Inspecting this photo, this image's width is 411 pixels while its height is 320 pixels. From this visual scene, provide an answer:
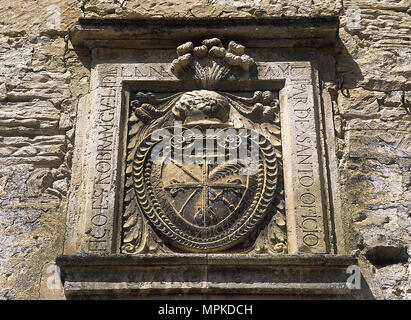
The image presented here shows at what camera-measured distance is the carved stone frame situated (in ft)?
14.3

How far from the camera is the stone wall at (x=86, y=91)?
172 inches

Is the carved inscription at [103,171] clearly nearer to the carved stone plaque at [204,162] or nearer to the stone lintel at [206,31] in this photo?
the carved stone plaque at [204,162]

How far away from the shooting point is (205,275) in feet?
13.7

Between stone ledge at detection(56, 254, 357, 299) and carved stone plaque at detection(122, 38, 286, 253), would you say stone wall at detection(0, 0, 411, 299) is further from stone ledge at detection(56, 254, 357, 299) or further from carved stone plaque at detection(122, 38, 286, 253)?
carved stone plaque at detection(122, 38, 286, 253)

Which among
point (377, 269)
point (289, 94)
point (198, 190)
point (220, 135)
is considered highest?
point (289, 94)

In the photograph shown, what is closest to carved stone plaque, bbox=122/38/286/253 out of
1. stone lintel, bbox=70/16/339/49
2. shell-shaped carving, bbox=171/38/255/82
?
shell-shaped carving, bbox=171/38/255/82

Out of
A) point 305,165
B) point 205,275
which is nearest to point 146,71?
point 305,165

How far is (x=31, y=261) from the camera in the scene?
438 cm

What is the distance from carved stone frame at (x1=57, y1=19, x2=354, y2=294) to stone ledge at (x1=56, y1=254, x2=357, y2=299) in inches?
0.7

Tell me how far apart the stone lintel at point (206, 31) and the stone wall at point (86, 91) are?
0.66 ft

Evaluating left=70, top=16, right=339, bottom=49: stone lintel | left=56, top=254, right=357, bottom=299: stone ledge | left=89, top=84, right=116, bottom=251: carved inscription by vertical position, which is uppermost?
left=70, top=16, right=339, bottom=49: stone lintel
